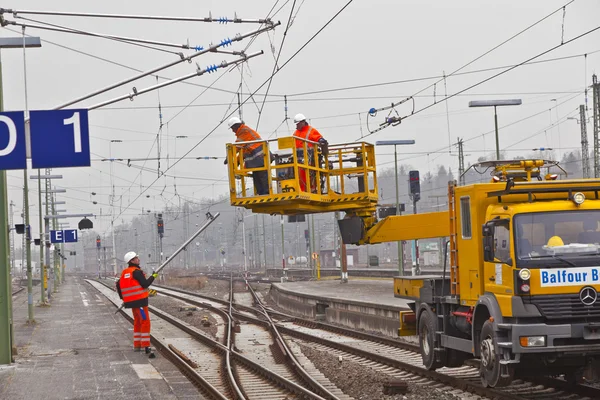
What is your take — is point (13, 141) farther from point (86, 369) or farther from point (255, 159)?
point (86, 369)

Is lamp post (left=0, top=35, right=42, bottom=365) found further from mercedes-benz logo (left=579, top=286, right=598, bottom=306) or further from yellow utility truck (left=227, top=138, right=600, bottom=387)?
mercedes-benz logo (left=579, top=286, right=598, bottom=306)

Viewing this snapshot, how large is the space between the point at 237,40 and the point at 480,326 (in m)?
8.36

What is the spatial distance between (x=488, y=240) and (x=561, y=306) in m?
1.29

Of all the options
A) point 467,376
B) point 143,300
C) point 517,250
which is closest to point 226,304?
point 143,300

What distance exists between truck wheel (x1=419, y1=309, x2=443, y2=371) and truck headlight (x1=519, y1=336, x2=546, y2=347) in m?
3.29

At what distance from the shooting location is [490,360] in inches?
457

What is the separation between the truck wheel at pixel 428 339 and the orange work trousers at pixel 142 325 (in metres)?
6.76

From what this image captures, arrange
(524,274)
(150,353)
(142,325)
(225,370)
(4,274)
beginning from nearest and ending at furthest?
(524,274) < (225,370) < (4,274) < (150,353) < (142,325)

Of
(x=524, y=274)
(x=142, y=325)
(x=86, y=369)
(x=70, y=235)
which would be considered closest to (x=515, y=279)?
(x=524, y=274)

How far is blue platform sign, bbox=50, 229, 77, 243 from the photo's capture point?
4884 cm

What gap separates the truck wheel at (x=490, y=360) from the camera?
1139 centimetres

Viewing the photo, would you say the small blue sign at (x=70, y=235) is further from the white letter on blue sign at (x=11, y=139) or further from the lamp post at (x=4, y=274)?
the white letter on blue sign at (x=11, y=139)

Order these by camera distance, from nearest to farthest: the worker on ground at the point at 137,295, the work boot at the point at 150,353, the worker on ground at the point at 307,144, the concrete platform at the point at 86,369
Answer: the concrete platform at the point at 86,369 < the worker on ground at the point at 307,144 < the work boot at the point at 150,353 < the worker on ground at the point at 137,295

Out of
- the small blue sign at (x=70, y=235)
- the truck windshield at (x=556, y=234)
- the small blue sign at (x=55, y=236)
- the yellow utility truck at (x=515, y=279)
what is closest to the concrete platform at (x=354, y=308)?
the yellow utility truck at (x=515, y=279)
